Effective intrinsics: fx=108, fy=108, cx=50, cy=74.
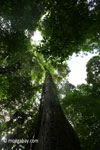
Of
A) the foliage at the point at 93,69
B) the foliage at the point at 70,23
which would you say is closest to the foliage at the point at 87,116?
the foliage at the point at 70,23

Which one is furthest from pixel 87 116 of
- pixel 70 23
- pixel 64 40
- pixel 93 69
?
pixel 93 69

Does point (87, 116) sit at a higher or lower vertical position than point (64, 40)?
lower

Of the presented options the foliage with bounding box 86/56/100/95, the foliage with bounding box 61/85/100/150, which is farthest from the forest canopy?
the foliage with bounding box 86/56/100/95

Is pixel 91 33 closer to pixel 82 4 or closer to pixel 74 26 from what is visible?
pixel 74 26

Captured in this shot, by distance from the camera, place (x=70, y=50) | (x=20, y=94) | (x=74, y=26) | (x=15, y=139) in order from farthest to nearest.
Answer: (x=20, y=94) → (x=15, y=139) → (x=70, y=50) → (x=74, y=26)

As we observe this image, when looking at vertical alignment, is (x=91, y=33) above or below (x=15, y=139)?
above

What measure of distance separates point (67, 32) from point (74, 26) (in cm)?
32

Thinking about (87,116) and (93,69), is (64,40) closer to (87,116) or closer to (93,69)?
(87,116)

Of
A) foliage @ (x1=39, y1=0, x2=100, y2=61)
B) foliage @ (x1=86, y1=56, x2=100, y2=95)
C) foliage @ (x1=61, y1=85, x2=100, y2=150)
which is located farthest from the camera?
foliage @ (x1=86, y1=56, x2=100, y2=95)

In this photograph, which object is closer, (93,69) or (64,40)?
(64,40)

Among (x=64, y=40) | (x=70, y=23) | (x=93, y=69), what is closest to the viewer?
(x=70, y=23)

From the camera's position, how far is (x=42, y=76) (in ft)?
34.1

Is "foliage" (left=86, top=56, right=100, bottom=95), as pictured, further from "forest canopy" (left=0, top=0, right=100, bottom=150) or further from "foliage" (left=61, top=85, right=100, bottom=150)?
"foliage" (left=61, top=85, right=100, bottom=150)

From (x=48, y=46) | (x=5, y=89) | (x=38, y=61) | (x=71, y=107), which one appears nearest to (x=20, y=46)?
(x=48, y=46)
